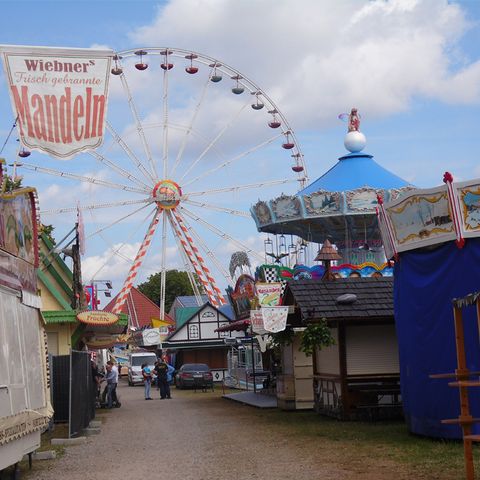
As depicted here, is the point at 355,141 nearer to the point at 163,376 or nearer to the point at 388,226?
the point at 163,376

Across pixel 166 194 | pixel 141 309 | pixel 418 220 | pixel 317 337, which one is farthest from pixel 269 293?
pixel 141 309

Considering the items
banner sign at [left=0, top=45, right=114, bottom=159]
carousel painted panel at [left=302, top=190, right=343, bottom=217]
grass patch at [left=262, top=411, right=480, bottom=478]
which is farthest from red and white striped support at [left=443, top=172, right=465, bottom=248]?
carousel painted panel at [left=302, top=190, right=343, bottom=217]

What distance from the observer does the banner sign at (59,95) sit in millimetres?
13820

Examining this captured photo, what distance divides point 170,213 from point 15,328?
1177 inches

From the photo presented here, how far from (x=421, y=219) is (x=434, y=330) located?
183 centimetres

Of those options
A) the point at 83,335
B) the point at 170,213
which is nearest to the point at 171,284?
the point at 170,213

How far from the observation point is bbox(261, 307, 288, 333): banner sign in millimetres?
20750

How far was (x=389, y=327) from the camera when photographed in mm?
20406

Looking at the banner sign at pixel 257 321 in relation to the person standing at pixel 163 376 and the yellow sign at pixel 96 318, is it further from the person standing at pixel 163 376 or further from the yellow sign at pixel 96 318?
the person standing at pixel 163 376

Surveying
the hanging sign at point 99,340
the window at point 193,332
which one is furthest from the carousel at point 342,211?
the window at point 193,332

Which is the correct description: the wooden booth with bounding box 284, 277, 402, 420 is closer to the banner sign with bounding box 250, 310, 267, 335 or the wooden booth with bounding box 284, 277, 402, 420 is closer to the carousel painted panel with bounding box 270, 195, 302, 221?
the banner sign with bounding box 250, 310, 267, 335

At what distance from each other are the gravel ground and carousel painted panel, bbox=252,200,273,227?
13.8 meters

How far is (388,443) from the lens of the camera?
15.3 metres

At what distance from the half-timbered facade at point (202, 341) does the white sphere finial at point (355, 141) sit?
68.8 ft
